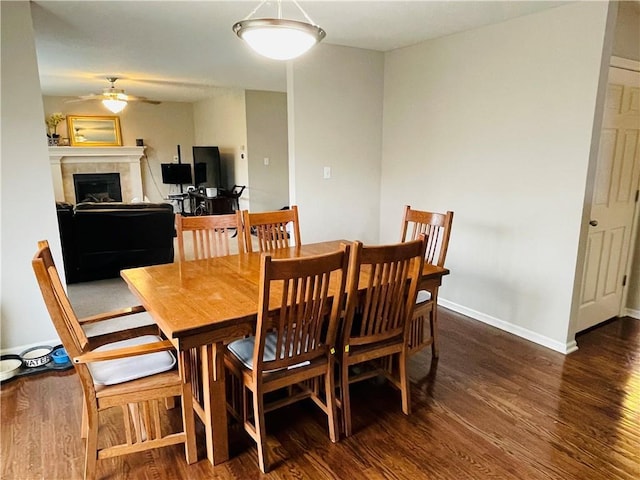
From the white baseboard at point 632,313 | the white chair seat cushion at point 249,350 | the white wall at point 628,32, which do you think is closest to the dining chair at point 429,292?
the white chair seat cushion at point 249,350

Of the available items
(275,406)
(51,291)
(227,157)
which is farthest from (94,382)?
(227,157)

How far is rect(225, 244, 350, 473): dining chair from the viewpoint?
174 centimetres

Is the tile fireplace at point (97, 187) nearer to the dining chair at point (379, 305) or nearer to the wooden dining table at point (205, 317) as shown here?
the wooden dining table at point (205, 317)

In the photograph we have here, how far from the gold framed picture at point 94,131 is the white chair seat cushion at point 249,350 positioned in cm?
786

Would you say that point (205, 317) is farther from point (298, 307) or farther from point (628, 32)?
point (628, 32)

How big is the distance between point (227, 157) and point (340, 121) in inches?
177

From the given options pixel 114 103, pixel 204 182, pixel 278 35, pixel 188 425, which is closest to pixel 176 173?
pixel 204 182

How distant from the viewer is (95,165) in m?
8.45

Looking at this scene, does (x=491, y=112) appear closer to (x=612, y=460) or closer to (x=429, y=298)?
(x=429, y=298)

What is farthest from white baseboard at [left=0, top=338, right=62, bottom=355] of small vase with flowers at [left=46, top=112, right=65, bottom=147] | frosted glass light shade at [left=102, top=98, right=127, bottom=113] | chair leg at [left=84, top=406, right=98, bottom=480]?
small vase with flowers at [left=46, top=112, right=65, bottom=147]

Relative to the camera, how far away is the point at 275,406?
6.94ft

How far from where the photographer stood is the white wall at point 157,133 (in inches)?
344

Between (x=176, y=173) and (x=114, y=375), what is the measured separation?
297 inches

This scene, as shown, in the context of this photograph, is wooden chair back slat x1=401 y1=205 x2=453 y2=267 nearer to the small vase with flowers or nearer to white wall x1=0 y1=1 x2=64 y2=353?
white wall x1=0 y1=1 x2=64 y2=353
